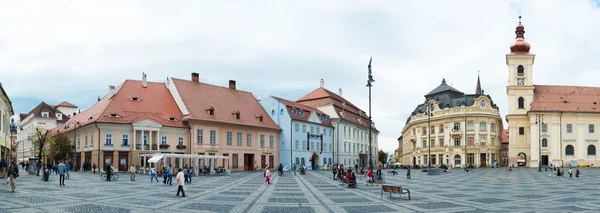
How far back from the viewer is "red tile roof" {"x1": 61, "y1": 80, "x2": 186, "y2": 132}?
51562 millimetres

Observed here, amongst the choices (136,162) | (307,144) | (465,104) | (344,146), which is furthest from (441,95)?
(136,162)

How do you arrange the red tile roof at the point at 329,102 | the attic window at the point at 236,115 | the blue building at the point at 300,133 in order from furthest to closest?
the red tile roof at the point at 329,102 < the blue building at the point at 300,133 < the attic window at the point at 236,115

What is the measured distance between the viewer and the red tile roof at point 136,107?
51.6 metres

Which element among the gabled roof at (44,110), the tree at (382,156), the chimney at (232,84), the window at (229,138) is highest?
the chimney at (232,84)

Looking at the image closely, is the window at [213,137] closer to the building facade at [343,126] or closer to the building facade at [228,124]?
the building facade at [228,124]

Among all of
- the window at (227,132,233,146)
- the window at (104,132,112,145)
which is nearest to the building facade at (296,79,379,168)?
the window at (227,132,233,146)

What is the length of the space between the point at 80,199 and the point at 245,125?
40109 millimetres

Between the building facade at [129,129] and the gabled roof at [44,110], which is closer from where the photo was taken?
the building facade at [129,129]

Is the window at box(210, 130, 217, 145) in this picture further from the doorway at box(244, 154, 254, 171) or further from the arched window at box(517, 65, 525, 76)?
the arched window at box(517, 65, 525, 76)

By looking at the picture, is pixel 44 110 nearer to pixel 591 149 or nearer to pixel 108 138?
pixel 108 138

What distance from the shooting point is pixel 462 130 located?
87.7m

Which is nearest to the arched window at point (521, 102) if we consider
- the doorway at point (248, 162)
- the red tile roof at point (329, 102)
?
the red tile roof at point (329, 102)

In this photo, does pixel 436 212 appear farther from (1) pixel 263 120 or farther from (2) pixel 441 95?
(2) pixel 441 95

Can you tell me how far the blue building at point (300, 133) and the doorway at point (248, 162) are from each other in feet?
16.4
